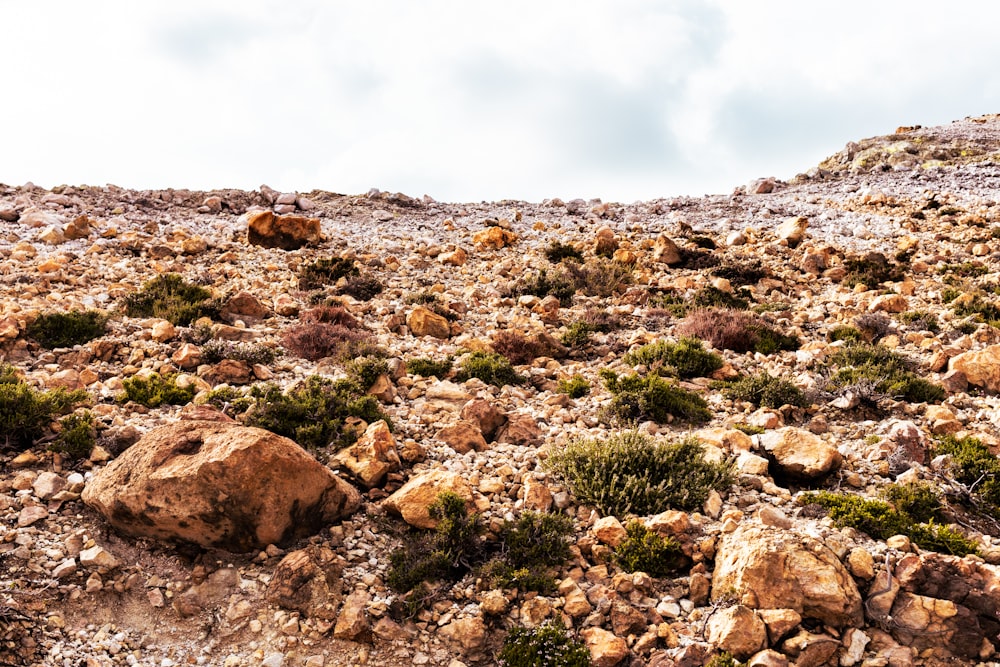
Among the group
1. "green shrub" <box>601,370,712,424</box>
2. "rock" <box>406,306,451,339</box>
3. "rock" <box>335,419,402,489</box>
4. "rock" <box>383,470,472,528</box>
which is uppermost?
"rock" <box>406,306,451,339</box>

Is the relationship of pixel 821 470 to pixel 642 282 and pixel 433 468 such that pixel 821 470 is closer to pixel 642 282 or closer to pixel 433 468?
pixel 433 468

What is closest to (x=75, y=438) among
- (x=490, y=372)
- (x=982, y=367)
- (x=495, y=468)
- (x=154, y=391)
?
(x=154, y=391)

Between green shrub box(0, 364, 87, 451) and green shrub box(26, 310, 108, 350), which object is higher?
green shrub box(26, 310, 108, 350)

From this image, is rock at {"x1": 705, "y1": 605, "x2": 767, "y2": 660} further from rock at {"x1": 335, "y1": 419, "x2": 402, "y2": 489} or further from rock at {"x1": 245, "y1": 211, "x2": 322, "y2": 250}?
rock at {"x1": 245, "y1": 211, "x2": 322, "y2": 250}

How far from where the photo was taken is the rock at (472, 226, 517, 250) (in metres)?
19.8

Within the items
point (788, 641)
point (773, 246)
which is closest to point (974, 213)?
point (773, 246)

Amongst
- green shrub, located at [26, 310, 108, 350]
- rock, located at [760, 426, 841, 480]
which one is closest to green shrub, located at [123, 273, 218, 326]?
green shrub, located at [26, 310, 108, 350]

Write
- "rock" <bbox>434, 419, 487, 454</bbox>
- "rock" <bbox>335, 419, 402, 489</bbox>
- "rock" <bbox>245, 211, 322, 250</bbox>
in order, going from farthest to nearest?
"rock" <bbox>245, 211, 322, 250</bbox>
"rock" <bbox>434, 419, 487, 454</bbox>
"rock" <bbox>335, 419, 402, 489</bbox>

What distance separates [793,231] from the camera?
62.2 ft

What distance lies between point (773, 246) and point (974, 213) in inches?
269

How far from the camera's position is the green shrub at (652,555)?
571 centimetres

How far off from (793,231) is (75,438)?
18945mm

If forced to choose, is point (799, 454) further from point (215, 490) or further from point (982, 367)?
point (215, 490)

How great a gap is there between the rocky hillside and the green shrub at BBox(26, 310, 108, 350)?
0.21 ft
